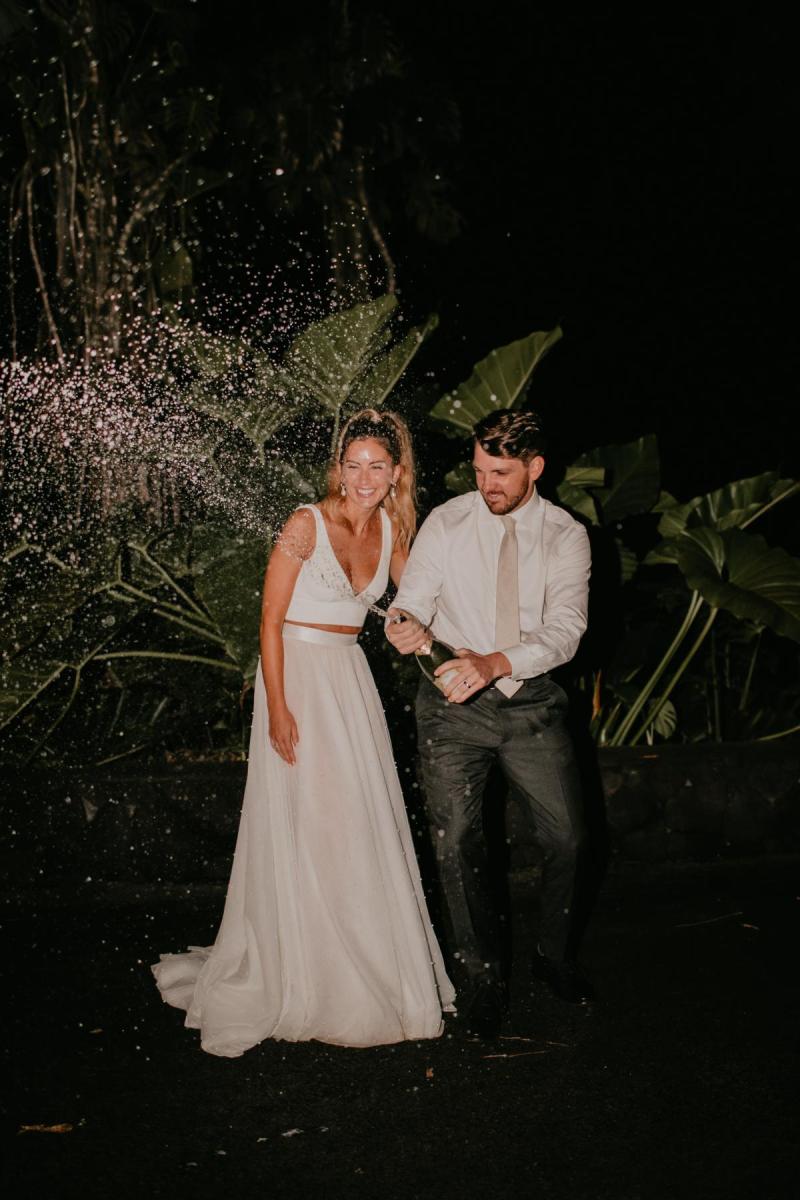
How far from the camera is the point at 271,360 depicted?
22.1 ft

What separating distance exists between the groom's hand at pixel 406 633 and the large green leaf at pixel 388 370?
3.03 m

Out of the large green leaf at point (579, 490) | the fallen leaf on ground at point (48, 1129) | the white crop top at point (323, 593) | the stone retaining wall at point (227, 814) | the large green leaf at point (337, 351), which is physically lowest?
the fallen leaf on ground at point (48, 1129)

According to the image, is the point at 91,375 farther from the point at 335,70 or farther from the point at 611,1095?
the point at 611,1095

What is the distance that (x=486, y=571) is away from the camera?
427 centimetres

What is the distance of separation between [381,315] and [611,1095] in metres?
4.24

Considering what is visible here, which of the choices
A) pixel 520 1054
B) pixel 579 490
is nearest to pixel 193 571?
pixel 579 490

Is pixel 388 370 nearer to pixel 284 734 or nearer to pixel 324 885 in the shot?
pixel 284 734

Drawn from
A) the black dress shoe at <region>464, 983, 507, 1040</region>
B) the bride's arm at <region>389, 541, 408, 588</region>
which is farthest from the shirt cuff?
the black dress shoe at <region>464, 983, 507, 1040</region>

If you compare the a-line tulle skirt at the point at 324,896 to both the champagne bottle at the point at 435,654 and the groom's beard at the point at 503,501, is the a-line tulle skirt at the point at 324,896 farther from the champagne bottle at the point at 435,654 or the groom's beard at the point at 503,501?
the groom's beard at the point at 503,501

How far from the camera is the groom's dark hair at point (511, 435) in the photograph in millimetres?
4133

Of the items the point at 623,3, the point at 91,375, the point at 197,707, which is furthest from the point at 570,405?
the point at 197,707

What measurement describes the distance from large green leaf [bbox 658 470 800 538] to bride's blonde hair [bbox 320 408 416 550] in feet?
9.66

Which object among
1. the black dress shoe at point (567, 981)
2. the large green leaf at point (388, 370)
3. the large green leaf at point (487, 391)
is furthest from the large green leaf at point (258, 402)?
the black dress shoe at point (567, 981)

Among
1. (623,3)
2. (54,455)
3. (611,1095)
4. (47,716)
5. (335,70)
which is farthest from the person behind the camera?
(623,3)
